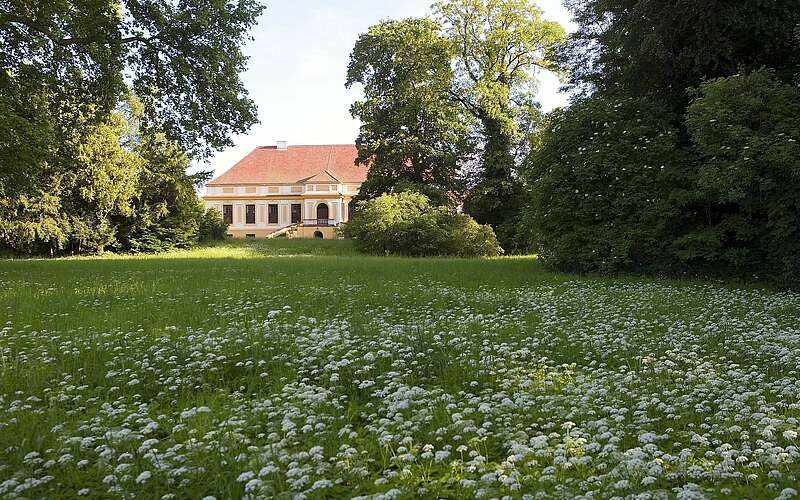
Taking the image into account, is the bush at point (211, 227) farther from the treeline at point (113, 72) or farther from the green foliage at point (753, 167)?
the green foliage at point (753, 167)

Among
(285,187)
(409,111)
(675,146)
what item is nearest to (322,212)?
(285,187)

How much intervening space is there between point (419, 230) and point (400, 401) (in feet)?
87.8

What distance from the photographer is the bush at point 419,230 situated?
31125 millimetres

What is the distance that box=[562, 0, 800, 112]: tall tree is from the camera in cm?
1391

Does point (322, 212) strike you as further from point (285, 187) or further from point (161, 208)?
point (161, 208)

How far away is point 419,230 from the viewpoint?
31078 mm

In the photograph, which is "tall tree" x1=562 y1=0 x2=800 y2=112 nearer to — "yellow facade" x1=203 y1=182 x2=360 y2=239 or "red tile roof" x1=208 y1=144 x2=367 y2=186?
"yellow facade" x1=203 y1=182 x2=360 y2=239

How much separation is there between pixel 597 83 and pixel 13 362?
19490mm

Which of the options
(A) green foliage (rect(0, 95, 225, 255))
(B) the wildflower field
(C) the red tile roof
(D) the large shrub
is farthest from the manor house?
(B) the wildflower field

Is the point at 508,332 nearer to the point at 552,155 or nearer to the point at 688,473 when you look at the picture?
the point at 688,473

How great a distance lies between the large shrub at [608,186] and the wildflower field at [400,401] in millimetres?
6534

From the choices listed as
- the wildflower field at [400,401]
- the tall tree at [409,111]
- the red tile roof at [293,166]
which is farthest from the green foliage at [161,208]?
the red tile roof at [293,166]

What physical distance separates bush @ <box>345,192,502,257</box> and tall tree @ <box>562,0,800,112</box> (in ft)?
46.4

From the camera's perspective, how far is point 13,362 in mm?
5867
